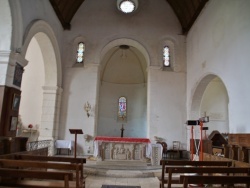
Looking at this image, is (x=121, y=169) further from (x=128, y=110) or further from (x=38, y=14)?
(x=128, y=110)

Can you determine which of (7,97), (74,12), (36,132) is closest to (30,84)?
(36,132)

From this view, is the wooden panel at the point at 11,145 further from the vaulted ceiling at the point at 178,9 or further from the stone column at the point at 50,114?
the vaulted ceiling at the point at 178,9

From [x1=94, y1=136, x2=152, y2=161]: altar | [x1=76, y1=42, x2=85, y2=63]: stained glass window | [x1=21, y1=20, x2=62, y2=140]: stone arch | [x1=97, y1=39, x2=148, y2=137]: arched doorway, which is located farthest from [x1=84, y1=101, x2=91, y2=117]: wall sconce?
[x1=97, y1=39, x2=148, y2=137]: arched doorway

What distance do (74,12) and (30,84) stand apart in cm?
430

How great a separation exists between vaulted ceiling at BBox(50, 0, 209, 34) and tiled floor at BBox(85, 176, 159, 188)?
23.8ft

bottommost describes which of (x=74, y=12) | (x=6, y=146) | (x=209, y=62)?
(x=6, y=146)

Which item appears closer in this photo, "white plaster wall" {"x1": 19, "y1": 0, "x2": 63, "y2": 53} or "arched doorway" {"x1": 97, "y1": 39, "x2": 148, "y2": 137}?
"white plaster wall" {"x1": 19, "y1": 0, "x2": 63, "y2": 53}

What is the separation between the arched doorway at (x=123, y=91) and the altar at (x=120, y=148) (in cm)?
632

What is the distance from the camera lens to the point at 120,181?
672cm

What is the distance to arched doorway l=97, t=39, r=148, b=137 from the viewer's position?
1544 centimetres

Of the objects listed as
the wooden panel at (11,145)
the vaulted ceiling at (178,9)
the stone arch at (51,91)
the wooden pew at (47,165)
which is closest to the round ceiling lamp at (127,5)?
the vaulted ceiling at (178,9)

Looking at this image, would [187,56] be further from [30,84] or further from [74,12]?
[30,84]

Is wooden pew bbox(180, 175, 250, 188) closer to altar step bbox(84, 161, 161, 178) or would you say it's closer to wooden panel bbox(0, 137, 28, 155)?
wooden panel bbox(0, 137, 28, 155)

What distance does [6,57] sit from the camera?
21.3 ft
